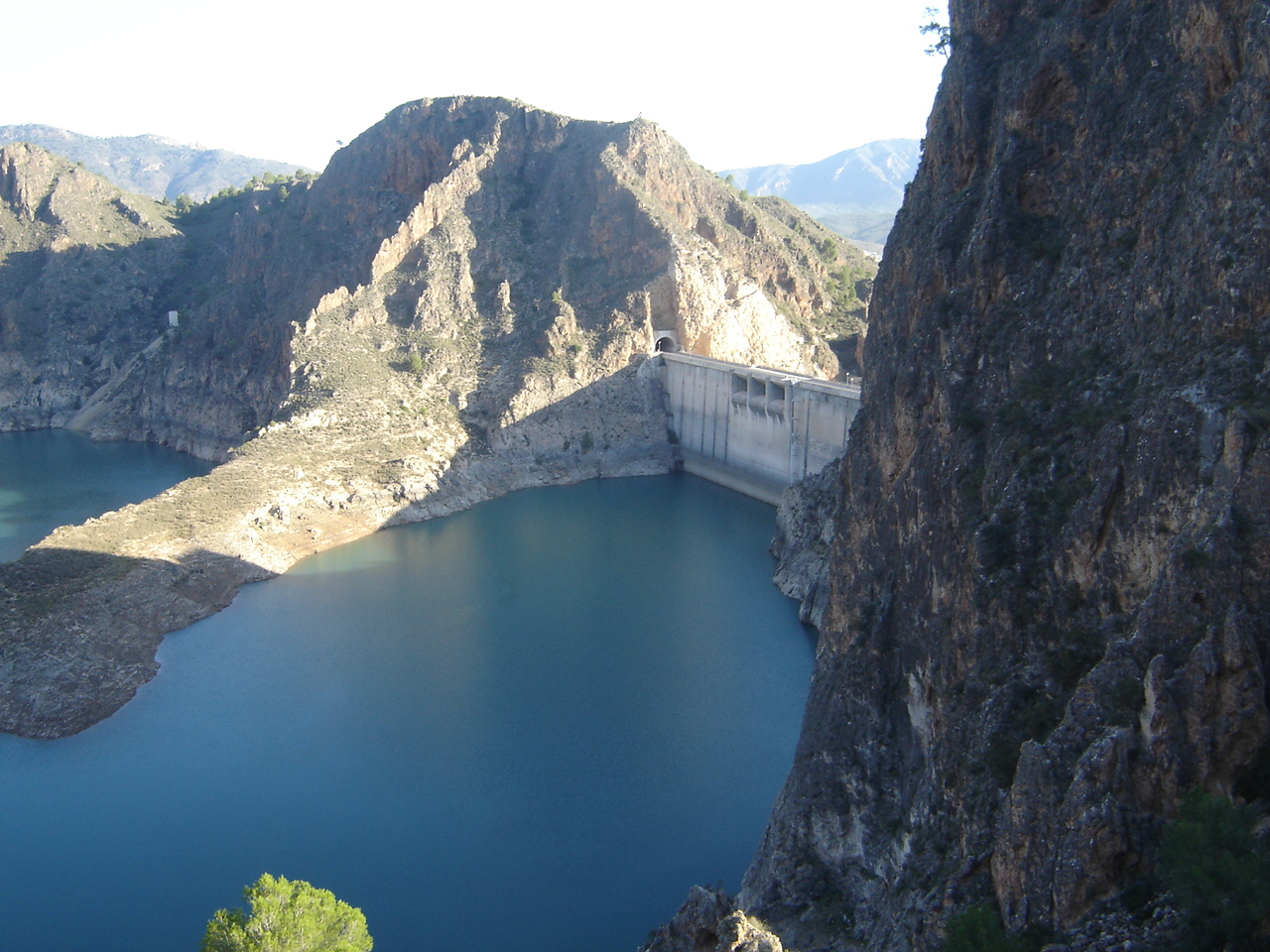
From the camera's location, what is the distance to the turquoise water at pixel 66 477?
2379 inches

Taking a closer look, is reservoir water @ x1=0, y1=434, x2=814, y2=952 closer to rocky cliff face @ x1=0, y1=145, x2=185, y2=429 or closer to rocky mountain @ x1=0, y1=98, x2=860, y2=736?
rocky mountain @ x1=0, y1=98, x2=860, y2=736

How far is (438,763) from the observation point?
3353 centimetres

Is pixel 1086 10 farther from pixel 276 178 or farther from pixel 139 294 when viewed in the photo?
pixel 276 178

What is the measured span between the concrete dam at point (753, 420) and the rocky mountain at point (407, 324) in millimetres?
2469

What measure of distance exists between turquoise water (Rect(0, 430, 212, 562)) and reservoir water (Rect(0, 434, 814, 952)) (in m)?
18.2

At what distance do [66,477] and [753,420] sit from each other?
4619 centimetres

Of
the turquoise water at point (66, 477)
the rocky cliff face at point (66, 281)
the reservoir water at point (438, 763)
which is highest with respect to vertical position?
the rocky cliff face at point (66, 281)

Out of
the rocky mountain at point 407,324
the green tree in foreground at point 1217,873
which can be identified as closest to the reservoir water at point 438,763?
the rocky mountain at point 407,324

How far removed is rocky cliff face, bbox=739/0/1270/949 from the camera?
13.1m

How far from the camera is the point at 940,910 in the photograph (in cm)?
1548

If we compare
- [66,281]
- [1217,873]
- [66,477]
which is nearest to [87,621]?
[66,477]

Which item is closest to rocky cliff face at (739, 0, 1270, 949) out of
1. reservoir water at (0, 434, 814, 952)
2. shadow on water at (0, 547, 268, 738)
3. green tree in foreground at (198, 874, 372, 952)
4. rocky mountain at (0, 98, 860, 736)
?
reservoir water at (0, 434, 814, 952)

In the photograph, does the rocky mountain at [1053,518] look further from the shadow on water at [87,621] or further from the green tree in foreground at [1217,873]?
the shadow on water at [87,621]

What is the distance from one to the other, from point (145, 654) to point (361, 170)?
177 feet
